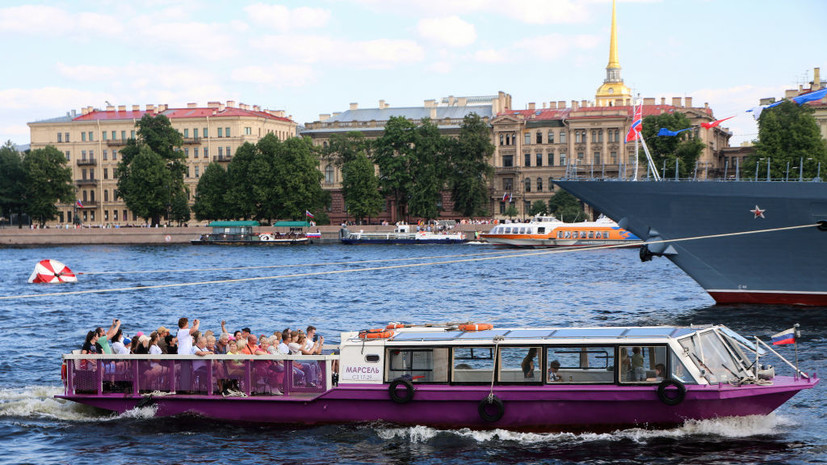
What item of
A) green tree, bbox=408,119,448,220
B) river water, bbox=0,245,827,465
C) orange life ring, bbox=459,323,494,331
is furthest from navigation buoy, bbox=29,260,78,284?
green tree, bbox=408,119,448,220

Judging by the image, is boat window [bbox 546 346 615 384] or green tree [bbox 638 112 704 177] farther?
green tree [bbox 638 112 704 177]

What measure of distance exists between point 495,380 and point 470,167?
104475 mm

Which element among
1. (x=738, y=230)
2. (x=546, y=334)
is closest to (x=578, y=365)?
(x=546, y=334)

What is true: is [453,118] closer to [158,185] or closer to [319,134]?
[319,134]

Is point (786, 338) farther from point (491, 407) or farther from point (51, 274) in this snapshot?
point (51, 274)

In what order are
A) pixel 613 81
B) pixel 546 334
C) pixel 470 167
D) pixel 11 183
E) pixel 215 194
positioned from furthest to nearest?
1. pixel 613 81
2. pixel 11 183
3. pixel 215 194
4. pixel 470 167
5. pixel 546 334

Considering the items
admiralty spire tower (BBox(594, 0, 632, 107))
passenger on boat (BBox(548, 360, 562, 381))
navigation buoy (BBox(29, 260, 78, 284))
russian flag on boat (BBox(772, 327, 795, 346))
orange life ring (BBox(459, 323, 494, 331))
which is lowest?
passenger on boat (BBox(548, 360, 562, 381))

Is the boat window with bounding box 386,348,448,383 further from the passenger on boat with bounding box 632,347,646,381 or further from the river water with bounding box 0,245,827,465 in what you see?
the passenger on boat with bounding box 632,347,646,381

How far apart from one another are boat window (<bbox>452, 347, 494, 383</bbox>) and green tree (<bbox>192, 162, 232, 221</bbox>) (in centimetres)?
10747

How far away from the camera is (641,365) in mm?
19312

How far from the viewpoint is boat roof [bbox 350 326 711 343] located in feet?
63.9

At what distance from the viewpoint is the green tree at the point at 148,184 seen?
12381 centimetres

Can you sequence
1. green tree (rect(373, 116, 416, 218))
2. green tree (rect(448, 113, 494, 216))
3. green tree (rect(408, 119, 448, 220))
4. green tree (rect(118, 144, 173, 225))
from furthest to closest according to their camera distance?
green tree (rect(118, 144, 173, 225)), green tree (rect(448, 113, 494, 216)), green tree (rect(373, 116, 416, 218)), green tree (rect(408, 119, 448, 220))

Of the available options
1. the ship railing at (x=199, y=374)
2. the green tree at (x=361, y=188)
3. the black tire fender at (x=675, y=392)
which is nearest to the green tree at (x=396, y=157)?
the green tree at (x=361, y=188)
